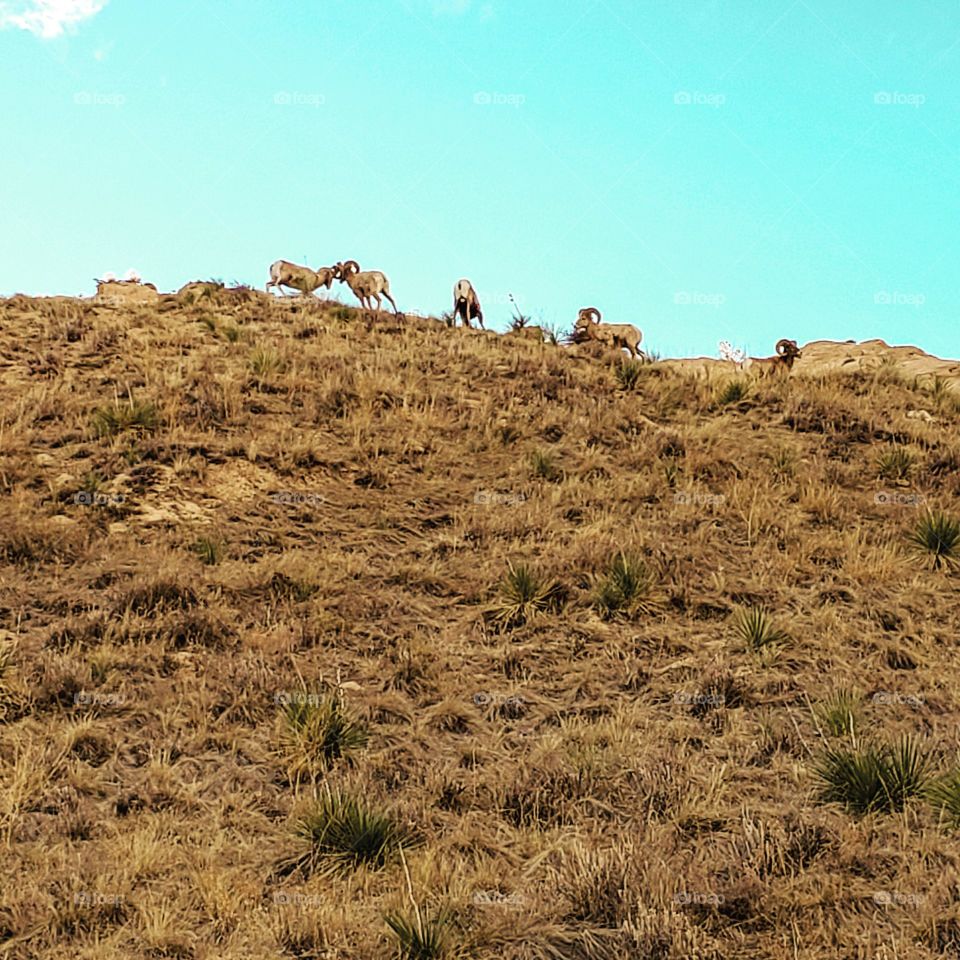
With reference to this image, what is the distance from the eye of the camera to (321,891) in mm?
5992

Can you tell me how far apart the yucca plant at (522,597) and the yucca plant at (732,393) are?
7401 mm

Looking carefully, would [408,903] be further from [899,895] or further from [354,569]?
[354,569]

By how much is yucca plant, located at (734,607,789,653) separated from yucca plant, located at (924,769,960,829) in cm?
255

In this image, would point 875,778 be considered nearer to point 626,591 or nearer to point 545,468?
point 626,591

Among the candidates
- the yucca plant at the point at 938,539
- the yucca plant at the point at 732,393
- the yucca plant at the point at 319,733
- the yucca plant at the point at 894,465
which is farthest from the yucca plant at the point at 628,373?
the yucca plant at the point at 319,733

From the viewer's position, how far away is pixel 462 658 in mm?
9383

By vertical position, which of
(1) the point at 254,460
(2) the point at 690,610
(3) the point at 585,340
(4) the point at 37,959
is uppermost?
(3) the point at 585,340

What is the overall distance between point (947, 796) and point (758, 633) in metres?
2.92

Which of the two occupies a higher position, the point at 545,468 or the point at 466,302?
Answer: the point at 466,302

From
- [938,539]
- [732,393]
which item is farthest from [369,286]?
[938,539]

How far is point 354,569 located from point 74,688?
3.30 meters

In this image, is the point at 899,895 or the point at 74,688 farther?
the point at 74,688

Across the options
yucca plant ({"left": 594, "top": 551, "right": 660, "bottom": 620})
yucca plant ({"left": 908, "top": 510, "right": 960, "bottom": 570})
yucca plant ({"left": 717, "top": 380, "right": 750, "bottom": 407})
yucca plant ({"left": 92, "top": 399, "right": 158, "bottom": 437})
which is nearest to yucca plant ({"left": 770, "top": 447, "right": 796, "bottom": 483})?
yucca plant ({"left": 908, "top": 510, "right": 960, "bottom": 570})

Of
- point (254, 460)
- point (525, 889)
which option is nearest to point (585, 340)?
point (254, 460)
